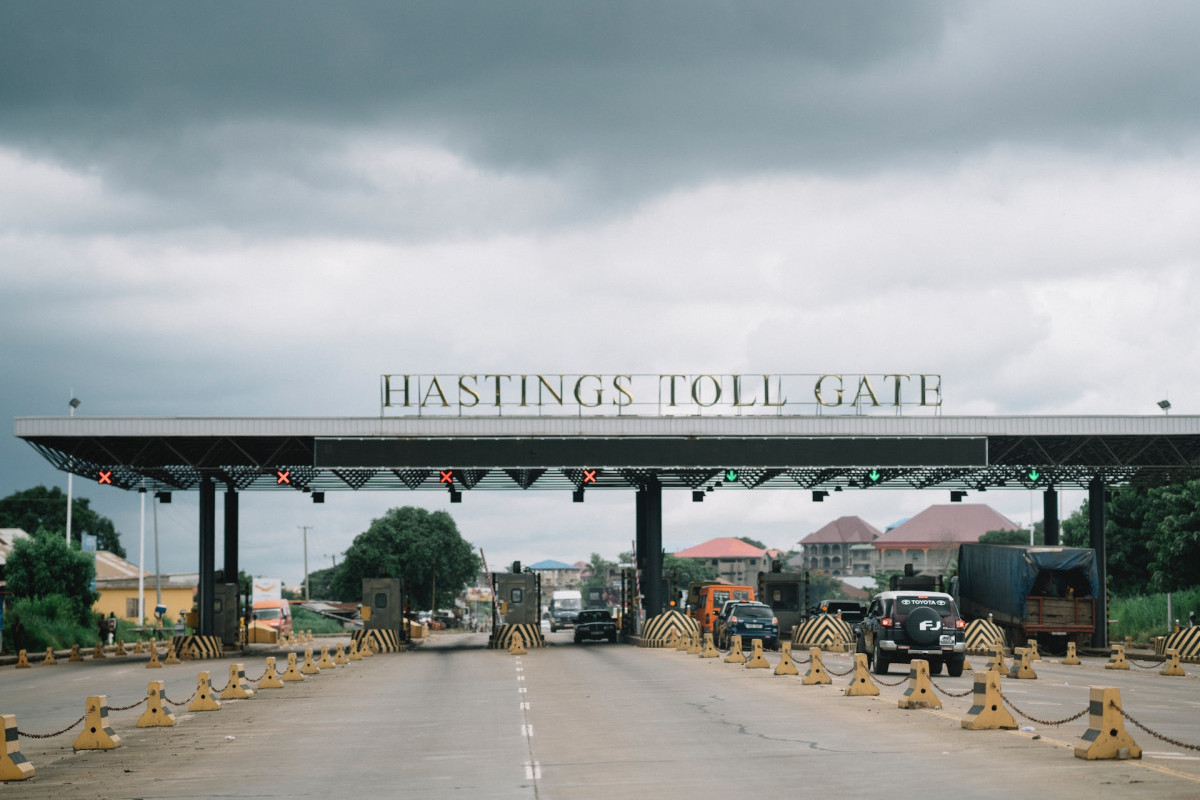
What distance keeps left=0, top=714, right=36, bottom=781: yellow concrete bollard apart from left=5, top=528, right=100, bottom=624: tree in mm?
54203

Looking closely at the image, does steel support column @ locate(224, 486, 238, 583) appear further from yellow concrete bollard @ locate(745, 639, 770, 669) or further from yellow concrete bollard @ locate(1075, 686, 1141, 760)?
yellow concrete bollard @ locate(1075, 686, 1141, 760)

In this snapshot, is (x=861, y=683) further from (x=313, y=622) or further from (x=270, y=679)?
(x=313, y=622)

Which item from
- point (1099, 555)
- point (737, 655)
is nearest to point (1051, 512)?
point (1099, 555)

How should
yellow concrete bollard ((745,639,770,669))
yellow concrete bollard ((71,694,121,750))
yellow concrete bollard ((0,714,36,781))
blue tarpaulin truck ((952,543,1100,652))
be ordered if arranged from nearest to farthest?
yellow concrete bollard ((0,714,36,781))
yellow concrete bollard ((71,694,121,750))
yellow concrete bollard ((745,639,770,669))
blue tarpaulin truck ((952,543,1100,652))

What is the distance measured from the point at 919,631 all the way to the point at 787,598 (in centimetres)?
3021

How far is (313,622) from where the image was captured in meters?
105

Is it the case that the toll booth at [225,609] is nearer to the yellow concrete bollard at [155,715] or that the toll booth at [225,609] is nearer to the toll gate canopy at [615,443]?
the toll gate canopy at [615,443]

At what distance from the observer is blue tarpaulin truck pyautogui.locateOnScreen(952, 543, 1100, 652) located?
43219mm

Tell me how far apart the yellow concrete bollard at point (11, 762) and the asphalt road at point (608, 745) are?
177mm

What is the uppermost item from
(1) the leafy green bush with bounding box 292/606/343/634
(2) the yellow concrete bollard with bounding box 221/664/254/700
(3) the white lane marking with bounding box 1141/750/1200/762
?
(3) the white lane marking with bounding box 1141/750/1200/762

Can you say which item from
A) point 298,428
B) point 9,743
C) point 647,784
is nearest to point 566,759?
point 647,784

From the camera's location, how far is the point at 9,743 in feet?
49.9

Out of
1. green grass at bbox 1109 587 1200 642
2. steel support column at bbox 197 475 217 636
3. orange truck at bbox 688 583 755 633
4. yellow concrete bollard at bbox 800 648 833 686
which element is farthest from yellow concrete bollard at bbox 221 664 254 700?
green grass at bbox 1109 587 1200 642

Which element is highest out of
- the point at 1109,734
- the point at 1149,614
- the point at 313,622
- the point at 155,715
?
the point at 1109,734
